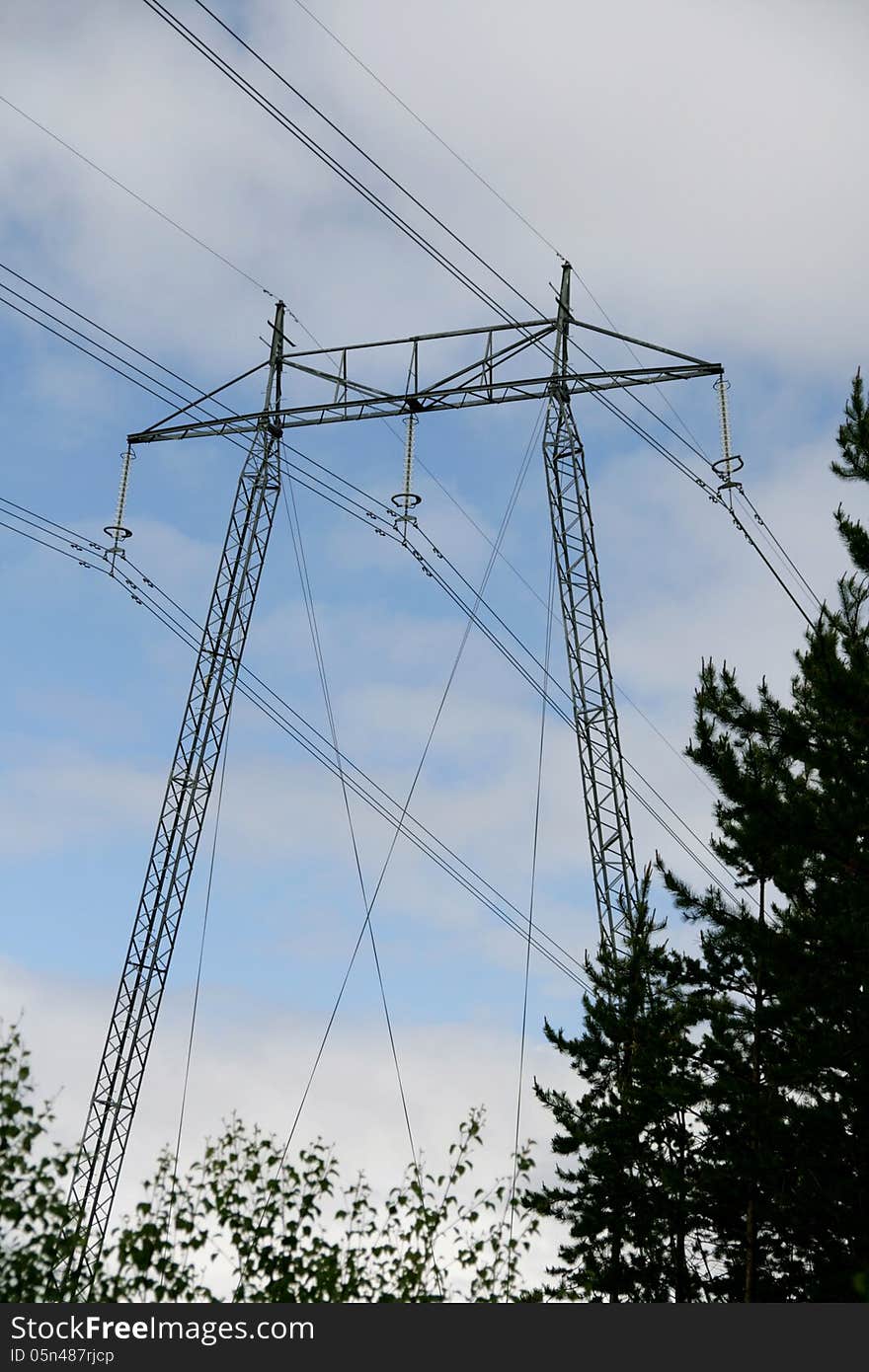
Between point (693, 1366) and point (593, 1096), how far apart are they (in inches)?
703

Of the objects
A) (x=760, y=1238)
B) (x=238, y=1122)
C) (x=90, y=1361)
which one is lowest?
(x=90, y=1361)

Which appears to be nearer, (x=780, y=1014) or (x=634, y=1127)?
(x=780, y=1014)

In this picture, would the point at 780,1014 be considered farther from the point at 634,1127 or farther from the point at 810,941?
the point at 634,1127

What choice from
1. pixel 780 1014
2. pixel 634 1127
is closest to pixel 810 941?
pixel 780 1014

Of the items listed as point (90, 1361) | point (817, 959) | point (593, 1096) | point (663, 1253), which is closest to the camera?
point (90, 1361)

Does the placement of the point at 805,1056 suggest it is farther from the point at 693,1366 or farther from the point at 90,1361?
the point at 90,1361

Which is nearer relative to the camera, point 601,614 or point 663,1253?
point 663,1253

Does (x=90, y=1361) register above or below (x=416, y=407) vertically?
below

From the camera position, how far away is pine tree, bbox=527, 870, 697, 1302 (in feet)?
73.1

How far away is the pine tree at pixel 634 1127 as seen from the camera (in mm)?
22281

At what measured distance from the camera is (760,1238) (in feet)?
73.3

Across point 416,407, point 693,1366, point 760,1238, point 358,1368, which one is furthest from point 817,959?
point 416,407

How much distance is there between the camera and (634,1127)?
24.2 metres

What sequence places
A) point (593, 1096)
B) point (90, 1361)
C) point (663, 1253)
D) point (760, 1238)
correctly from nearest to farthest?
point (90, 1361), point (760, 1238), point (663, 1253), point (593, 1096)
